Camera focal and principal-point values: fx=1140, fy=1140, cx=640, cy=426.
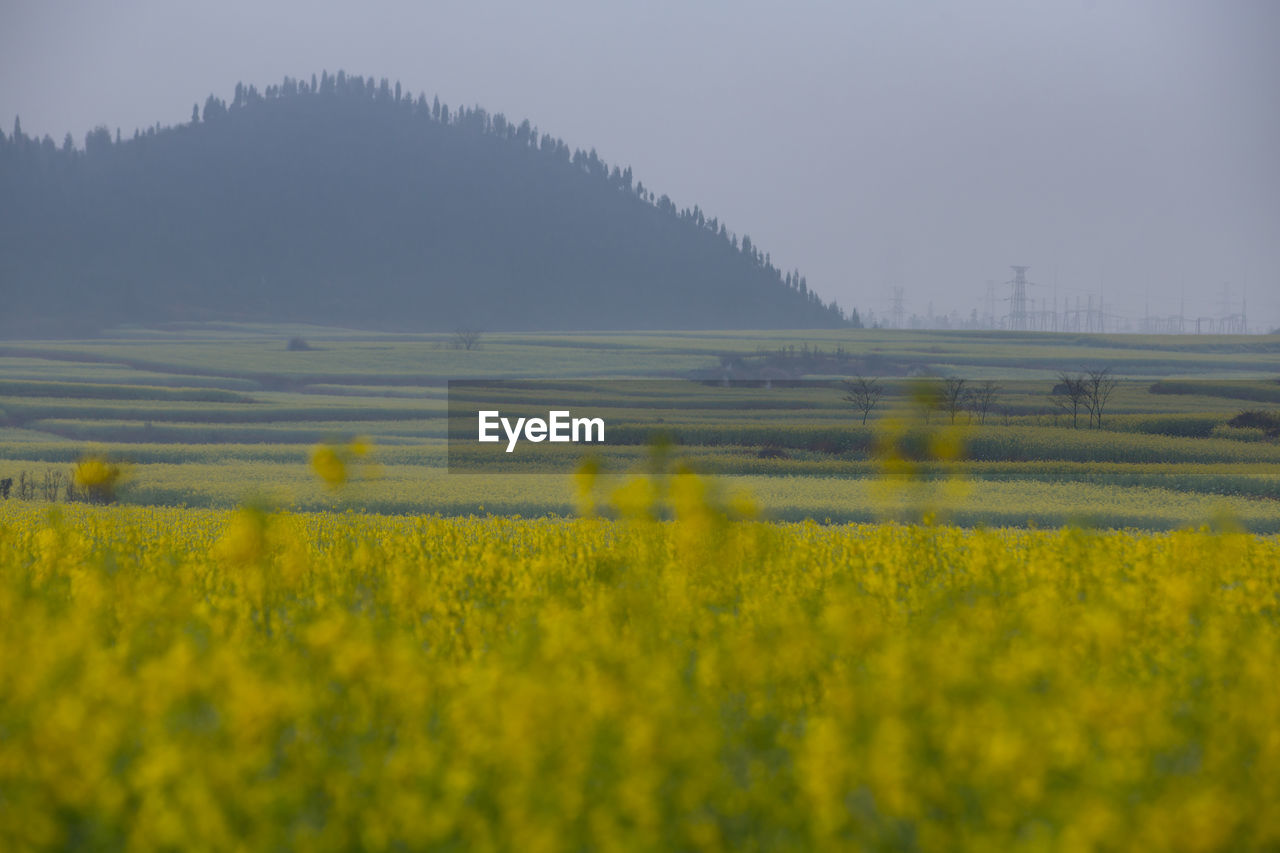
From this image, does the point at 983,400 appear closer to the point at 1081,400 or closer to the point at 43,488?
the point at 1081,400

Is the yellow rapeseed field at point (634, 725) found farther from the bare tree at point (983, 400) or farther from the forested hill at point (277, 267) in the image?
the forested hill at point (277, 267)

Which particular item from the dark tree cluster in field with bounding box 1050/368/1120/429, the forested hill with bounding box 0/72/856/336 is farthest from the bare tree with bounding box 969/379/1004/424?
the forested hill with bounding box 0/72/856/336

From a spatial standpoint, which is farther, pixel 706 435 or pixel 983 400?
pixel 983 400

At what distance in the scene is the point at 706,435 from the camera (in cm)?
3294

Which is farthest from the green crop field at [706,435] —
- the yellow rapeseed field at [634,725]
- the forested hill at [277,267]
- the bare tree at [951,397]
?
the forested hill at [277,267]

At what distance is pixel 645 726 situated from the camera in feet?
11.6

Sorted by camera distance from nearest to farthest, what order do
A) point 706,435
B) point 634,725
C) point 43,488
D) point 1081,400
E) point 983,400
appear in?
1. point 634,725
2. point 43,488
3. point 706,435
4. point 1081,400
5. point 983,400

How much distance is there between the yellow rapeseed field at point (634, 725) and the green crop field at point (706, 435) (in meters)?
4.79

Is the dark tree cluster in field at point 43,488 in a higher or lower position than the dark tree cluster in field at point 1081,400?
lower

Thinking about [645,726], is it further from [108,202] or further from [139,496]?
[108,202]

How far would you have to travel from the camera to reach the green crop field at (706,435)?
19094mm

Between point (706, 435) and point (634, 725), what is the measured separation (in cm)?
2937

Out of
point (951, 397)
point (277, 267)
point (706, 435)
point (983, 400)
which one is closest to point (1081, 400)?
point (983, 400)

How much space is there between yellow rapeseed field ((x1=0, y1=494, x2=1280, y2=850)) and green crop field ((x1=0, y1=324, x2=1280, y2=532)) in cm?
479
